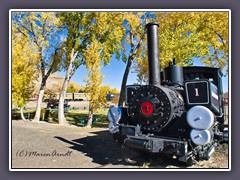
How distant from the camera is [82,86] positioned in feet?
33.3

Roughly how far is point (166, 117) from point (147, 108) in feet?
1.24

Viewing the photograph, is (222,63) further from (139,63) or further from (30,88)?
(30,88)

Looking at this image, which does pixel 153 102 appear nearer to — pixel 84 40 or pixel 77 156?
pixel 77 156

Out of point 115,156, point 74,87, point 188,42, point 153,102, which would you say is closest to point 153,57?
point 153,102

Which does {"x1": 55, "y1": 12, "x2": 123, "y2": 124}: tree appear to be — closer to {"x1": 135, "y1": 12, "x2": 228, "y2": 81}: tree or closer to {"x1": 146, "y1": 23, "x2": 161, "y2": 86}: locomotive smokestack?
{"x1": 135, "y1": 12, "x2": 228, "y2": 81}: tree

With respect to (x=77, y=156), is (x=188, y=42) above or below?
above

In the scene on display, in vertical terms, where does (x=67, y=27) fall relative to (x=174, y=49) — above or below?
above

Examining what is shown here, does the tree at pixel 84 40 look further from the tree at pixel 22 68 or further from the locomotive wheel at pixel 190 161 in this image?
the locomotive wheel at pixel 190 161

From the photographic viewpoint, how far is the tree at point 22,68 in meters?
8.67

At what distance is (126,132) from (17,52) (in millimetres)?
6219

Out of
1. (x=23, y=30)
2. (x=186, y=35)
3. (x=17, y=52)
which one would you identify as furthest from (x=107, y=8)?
(x=23, y=30)

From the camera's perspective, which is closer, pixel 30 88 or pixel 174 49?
pixel 174 49

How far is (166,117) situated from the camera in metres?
4.16

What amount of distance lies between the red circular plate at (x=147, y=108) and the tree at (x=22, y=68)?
5844 mm
